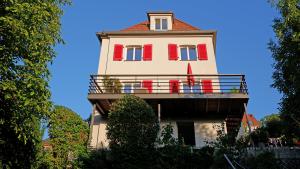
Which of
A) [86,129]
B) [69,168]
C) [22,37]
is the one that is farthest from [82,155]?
[22,37]

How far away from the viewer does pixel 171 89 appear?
18.7 m

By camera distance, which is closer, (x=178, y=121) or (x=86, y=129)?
(x=86, y=129)

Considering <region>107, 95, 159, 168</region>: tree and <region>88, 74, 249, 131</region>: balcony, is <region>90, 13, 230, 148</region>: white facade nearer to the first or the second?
<region>88, 74, 249, 131</region>: balcony

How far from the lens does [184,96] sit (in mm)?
16750

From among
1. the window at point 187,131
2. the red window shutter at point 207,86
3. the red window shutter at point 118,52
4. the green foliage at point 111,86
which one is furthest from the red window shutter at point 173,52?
the green foliage at point 111,86

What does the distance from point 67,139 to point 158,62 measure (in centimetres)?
835

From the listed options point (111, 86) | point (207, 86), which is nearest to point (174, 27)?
point (207, 86)

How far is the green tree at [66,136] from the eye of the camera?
48.1 ft

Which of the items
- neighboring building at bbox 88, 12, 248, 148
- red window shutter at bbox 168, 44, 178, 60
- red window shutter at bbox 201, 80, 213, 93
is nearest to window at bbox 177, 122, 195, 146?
neighboring building at bbox 88, 12, 248, 148

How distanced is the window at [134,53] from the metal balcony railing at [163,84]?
1957 mm

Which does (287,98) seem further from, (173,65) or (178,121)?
(173,65)

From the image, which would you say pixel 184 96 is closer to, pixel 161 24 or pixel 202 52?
pixel 202 52

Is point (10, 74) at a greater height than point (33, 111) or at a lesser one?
greater

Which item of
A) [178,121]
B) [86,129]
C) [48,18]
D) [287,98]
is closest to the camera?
[48,18]
